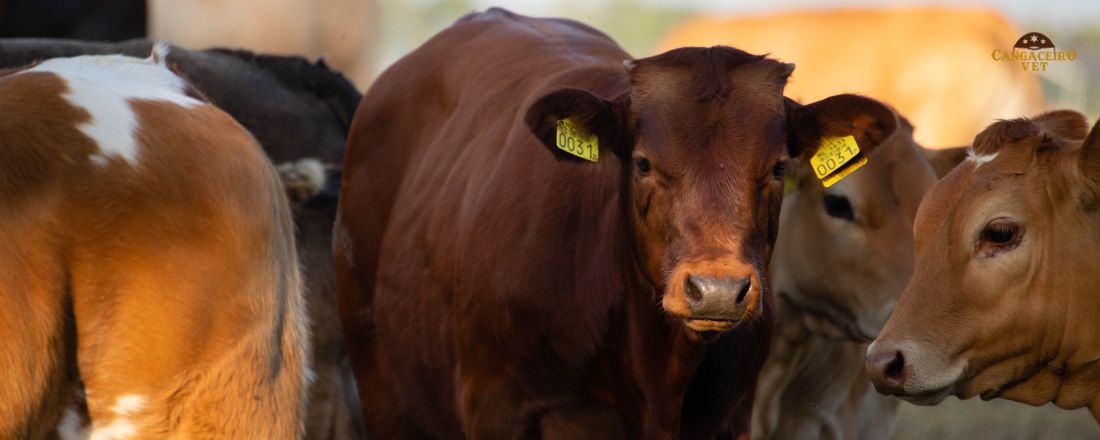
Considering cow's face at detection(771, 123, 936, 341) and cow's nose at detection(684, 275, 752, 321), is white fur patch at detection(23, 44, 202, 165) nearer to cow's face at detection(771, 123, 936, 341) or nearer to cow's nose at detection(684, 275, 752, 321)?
cow's nose at detection(684, 275, 752, 321)

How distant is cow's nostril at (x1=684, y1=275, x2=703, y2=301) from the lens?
13.2 ft

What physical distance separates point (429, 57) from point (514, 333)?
6.02 feet

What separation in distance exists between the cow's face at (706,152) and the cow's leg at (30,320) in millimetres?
1567

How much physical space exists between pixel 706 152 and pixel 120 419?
1.72 m

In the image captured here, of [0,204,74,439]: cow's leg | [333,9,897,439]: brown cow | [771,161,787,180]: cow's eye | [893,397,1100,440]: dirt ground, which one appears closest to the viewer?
[0,204,74,439]: cow's leg

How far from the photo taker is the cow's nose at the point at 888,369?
174 inches

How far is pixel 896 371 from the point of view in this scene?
4449 millimetres

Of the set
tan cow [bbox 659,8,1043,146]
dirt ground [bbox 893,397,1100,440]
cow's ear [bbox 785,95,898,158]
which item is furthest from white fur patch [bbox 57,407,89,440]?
tan cow [bbox 659,8,1043,146]

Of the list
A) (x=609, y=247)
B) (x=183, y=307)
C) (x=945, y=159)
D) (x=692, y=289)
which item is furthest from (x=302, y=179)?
(x=183, y=307)

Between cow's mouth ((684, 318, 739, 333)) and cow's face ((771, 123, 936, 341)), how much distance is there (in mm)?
1993

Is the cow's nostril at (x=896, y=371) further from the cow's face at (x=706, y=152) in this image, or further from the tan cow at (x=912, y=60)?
the tan cow at (x=912, y=60)

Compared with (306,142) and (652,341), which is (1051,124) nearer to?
(652,341)

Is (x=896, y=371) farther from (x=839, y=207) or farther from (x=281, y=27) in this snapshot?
(x=281, y=27)

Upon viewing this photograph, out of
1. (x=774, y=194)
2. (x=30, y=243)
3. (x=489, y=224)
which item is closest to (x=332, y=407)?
(x=489, y=224)
